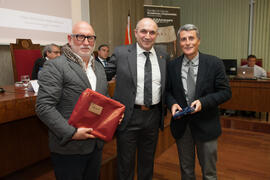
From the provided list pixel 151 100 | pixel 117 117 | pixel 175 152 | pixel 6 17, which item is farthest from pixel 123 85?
pixel 6 17

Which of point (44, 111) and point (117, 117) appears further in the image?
point (117, 117)

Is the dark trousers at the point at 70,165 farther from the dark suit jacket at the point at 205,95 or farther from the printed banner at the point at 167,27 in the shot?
the printed banner at the point at 167,27

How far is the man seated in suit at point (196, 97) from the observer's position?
1.56m

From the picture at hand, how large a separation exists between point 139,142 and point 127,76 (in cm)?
56

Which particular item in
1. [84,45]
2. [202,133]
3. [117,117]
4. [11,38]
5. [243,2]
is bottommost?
[202,133]

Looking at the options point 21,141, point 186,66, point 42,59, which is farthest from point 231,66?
point 21,141

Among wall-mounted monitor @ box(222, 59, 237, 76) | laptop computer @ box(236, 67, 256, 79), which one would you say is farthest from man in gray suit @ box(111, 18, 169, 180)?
wall-mounted monitor @ box(222, 59, 237, 76)

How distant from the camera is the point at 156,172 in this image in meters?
2.60

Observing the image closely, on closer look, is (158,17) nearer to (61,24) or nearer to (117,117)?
(61,24)

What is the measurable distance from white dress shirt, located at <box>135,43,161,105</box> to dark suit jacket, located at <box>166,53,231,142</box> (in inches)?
4.1

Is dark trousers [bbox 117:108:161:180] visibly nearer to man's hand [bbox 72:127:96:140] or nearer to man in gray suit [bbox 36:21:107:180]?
man in gray suit [bbox 36:21:107:180]

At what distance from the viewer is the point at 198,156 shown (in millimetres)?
1718

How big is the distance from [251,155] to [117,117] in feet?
8.25

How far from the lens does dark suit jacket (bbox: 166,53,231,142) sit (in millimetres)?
1565
